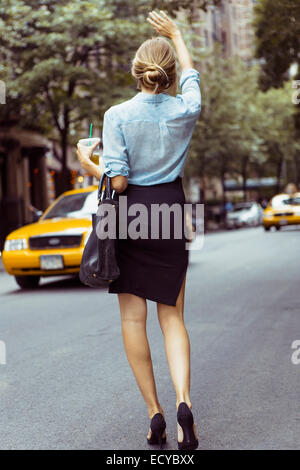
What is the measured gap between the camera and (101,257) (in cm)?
340

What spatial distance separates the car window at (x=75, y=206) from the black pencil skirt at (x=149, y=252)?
775cm

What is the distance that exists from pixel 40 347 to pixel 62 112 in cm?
1844

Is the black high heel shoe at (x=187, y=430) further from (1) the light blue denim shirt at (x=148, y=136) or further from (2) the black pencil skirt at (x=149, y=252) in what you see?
(1) the light blue denim shirt at (x=148, y=136)

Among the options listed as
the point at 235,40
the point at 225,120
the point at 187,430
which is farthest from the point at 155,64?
the point at 235,40

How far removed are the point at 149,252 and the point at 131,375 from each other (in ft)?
6.19

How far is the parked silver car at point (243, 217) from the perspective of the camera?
3894 cm

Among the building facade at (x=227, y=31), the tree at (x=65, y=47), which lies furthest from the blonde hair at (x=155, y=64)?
the building facade at (x=227, y=31)

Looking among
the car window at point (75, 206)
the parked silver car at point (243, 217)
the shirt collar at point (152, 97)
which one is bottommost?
the parked silver car at point (243, 217)

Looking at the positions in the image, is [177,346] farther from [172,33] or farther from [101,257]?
[172,33]

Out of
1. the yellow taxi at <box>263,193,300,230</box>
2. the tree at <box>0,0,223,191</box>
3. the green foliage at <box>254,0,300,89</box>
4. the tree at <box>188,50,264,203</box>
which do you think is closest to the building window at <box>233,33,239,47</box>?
the tree at <box>188,50,264,203</box>

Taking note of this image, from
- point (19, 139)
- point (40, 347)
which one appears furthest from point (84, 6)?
point (40, 347)

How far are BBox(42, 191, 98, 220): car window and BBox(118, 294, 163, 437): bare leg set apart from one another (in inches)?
305

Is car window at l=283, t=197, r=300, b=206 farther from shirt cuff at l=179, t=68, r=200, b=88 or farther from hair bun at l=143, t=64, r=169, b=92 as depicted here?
hair bun at l=143, t=64, r=169, b=92
